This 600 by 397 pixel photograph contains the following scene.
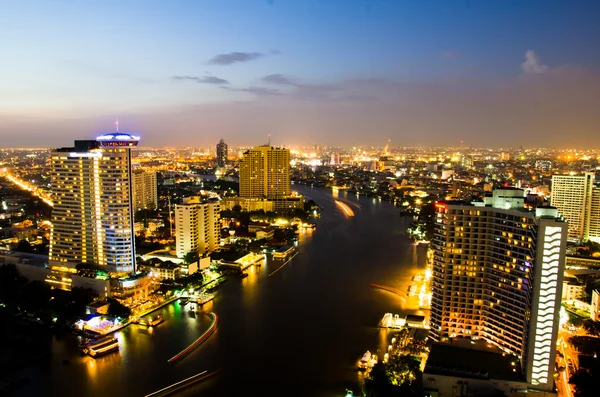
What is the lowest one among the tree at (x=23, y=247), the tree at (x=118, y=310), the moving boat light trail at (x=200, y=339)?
the moving boat light trail at (x=200, y=339)

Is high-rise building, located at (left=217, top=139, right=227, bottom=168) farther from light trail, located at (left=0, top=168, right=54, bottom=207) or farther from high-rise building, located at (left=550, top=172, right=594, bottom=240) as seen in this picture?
high-rise building, located at (left=550, top=172, right=594, bottom=240)

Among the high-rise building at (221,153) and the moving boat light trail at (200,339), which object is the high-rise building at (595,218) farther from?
the high-rise building at (221,153)

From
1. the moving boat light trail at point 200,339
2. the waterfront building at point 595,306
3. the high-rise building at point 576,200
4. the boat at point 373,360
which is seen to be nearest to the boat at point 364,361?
the boat at point 373,360

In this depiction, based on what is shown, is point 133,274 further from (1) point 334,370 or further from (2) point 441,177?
(2) point 441,177

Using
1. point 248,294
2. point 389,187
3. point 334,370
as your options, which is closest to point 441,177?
point 389,187

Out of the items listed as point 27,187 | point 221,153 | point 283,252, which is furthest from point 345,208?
point 221,153

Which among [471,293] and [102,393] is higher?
[471,293]

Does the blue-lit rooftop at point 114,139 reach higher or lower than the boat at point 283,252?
higher

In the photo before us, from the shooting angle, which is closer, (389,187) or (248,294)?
(248,294)

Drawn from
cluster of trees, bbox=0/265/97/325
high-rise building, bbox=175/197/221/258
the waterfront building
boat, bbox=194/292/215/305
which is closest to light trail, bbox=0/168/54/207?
high-rise building, bbox=175/197/221/258
